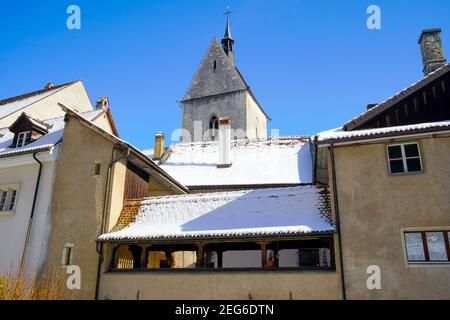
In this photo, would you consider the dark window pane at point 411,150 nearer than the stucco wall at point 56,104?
Yes

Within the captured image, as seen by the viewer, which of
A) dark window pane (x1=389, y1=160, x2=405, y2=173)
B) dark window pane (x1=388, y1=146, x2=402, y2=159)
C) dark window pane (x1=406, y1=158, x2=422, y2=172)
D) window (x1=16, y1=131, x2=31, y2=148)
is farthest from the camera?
window (x1=16, y1=131, x2=31, y2=148)

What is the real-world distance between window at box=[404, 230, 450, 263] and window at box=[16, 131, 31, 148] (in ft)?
55.9

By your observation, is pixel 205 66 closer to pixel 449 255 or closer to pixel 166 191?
pixel 166 191

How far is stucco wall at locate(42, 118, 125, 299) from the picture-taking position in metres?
14.6

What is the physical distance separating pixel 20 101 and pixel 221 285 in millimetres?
21450

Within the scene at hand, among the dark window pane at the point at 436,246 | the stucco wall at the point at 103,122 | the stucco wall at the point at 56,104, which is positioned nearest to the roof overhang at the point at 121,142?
the stucco wall at the point at 103,122

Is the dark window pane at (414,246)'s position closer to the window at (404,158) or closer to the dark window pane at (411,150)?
the window at (404,158)

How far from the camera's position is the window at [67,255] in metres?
14.7

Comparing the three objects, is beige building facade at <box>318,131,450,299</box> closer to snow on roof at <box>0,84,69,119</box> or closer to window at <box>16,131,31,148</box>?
window at <box>16,131,31,148</box>

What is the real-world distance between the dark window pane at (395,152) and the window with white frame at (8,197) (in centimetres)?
1494

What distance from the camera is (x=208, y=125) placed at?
39.7 metres

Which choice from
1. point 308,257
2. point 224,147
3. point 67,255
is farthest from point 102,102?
point 308,257

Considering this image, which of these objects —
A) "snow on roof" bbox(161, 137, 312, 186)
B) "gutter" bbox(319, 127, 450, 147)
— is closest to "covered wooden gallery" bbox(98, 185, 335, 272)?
"gutter" bbox(319, 127, 450, 147)
